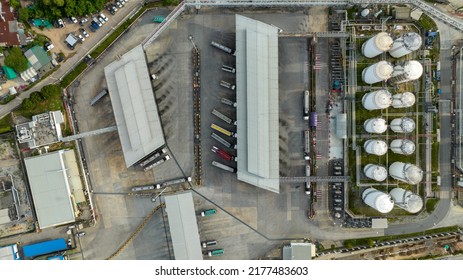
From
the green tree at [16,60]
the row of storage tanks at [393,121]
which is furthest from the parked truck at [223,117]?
the green tree at [16,60]

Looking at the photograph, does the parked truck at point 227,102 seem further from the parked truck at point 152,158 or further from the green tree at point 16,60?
the green tree at point 16,60

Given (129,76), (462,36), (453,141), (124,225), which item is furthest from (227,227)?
(462,36)

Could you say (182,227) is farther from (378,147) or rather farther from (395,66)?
(395,66)

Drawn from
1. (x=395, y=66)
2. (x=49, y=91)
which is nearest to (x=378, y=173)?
(x=395, y=66)

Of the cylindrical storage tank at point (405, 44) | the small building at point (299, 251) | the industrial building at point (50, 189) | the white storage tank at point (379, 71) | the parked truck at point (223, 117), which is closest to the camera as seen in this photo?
the cylindrical storage tank at point (405, 44)

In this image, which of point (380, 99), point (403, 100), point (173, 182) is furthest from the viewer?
point (173, 182)

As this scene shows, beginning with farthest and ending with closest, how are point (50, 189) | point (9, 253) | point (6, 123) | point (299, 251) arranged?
point (6, 123) → point (299, 251) → point (50, 189) → point (9, 253)

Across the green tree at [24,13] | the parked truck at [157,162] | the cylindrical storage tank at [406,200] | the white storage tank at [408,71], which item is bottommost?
the cylindrical storage tank at [406,200]
